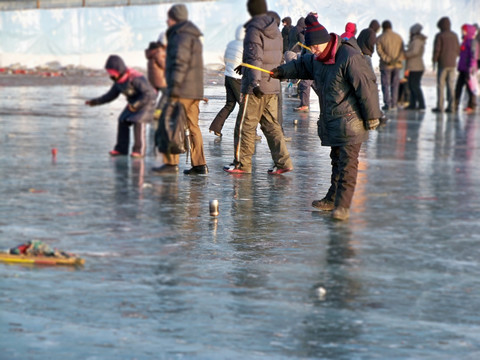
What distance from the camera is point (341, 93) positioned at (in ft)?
30.6

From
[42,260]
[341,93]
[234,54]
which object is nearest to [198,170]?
[234,54]

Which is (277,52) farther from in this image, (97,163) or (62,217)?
(62,217)

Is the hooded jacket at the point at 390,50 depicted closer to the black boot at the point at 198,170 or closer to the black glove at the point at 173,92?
the black boot at the point at 198,170

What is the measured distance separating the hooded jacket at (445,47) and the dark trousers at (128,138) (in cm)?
1060

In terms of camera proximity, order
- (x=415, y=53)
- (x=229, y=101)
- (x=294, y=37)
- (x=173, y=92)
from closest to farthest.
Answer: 1. (x=173, y=92)
2. (x=294, y=37)
3. (x=229, y=101)
4. (x=415, y=53)

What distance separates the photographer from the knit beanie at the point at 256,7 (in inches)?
453

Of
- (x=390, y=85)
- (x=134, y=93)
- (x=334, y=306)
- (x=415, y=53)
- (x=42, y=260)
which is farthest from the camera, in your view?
(x=415, y=53)

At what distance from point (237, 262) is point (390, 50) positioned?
16.1m

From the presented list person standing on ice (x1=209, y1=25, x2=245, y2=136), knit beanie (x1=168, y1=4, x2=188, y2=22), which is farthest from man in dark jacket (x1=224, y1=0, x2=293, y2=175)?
knit beanie (x1=168, y1=4, x2=188, y2=22)

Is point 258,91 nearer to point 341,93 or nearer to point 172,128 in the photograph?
point 172,128

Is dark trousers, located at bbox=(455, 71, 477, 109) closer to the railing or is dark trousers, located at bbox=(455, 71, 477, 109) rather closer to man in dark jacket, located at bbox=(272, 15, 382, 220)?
the railing

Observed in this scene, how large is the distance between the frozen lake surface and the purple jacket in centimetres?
890

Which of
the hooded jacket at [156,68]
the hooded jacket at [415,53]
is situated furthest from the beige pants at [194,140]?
the hooded jacket at [415,53]

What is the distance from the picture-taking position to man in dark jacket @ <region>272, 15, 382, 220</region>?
922cm
